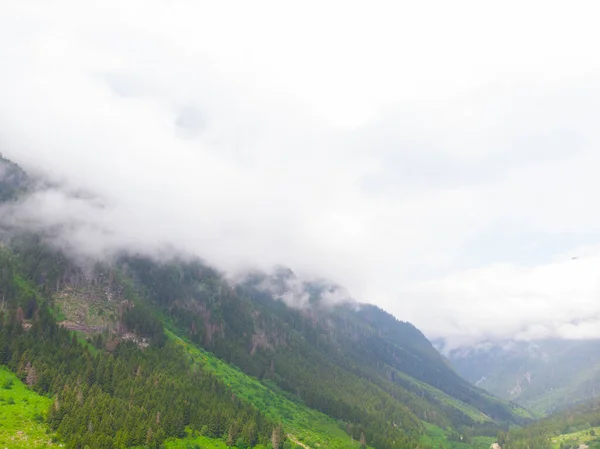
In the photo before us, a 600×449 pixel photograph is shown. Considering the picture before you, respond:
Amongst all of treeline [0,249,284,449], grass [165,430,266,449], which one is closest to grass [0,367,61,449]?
treeline [0,249,284,449]

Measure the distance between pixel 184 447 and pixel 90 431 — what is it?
38.7 meters

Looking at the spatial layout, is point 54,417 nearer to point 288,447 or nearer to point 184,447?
point 184,447

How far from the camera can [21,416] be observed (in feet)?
464

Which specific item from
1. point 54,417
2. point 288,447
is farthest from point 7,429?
point 288,447

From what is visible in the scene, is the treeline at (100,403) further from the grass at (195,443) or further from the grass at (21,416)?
the grass at (21,416)

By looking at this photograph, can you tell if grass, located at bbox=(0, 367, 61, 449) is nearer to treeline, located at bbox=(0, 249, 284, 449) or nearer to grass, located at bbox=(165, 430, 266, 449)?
treeline, located at bbox=(0, 249, 284, 449)

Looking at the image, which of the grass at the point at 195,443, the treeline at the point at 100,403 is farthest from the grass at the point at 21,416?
the grass at the point at 195,443

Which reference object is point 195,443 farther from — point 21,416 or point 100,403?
point 21,416

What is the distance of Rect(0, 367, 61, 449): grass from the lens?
427ft

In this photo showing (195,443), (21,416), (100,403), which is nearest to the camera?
(21,416)

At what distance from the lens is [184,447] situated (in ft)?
547

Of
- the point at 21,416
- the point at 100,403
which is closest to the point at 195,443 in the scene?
the point at 100,403

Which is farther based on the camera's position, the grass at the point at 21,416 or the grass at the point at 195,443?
the grass at the point at 195,443

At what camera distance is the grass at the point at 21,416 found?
130 m
